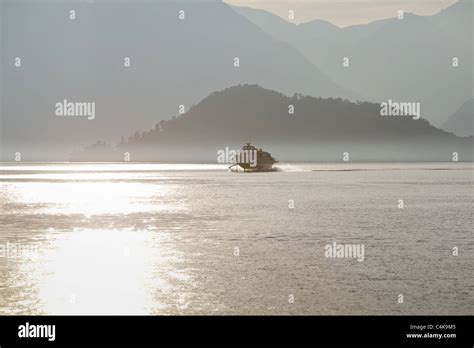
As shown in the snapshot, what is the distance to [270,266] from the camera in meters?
35.6

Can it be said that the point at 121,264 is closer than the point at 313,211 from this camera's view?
Yes

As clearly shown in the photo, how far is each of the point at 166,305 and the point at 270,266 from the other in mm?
10949

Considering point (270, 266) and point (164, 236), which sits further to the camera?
point (164, 236)

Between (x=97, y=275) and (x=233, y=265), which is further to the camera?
(x=233, y=265)

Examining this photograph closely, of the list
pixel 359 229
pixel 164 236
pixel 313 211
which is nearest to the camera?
pixel 164 236

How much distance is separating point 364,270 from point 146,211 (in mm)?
45912

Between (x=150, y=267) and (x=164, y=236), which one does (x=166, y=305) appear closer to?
(x=150, y=267)

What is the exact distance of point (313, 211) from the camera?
74.8 meters
